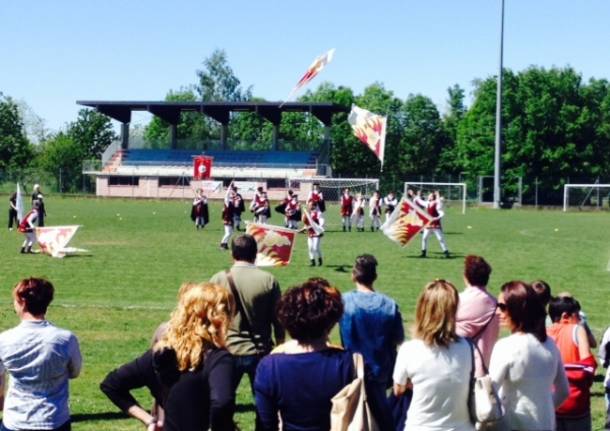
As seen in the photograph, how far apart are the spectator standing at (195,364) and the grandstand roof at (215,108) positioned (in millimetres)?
74336

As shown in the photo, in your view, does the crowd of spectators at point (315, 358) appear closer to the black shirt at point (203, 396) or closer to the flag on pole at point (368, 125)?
the black shirt at point (203, 396)

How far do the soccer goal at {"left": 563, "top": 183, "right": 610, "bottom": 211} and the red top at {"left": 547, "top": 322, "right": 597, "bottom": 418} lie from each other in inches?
2510

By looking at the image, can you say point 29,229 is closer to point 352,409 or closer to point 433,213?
point 433,213

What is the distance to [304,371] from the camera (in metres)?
5.05

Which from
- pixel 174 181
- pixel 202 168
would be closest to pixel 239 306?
pixel 202 168

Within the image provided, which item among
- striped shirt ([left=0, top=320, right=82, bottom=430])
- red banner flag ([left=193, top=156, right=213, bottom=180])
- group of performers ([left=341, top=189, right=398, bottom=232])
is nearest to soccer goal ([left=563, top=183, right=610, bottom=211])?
red banner flag ([left=193, top=156, right=213, bottom=180])

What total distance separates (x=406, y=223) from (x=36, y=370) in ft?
64.1

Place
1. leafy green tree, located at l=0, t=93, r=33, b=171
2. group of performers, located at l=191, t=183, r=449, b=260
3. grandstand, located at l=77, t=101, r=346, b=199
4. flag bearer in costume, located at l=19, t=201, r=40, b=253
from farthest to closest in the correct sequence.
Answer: leafy green tree, located at l=0, t=93, r=33, b=171 < grandstand, located at l=77, t=101, r=346, b=199 < flag bearer in costume, located at l=19, t=201, r=40, b=253 < group of performers, located at l=191, t=183, r=449, b=260

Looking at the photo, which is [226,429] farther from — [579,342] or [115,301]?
[115,301]

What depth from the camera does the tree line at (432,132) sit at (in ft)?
260

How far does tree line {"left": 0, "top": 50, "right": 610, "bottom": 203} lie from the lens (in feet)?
260

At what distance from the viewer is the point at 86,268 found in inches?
896

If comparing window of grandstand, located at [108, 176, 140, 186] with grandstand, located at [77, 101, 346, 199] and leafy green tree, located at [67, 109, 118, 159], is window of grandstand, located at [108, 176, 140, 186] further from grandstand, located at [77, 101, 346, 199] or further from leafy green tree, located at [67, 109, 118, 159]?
leafy green tree, located at [67, 109, 118, 159]

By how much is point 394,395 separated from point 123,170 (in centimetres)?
7832
